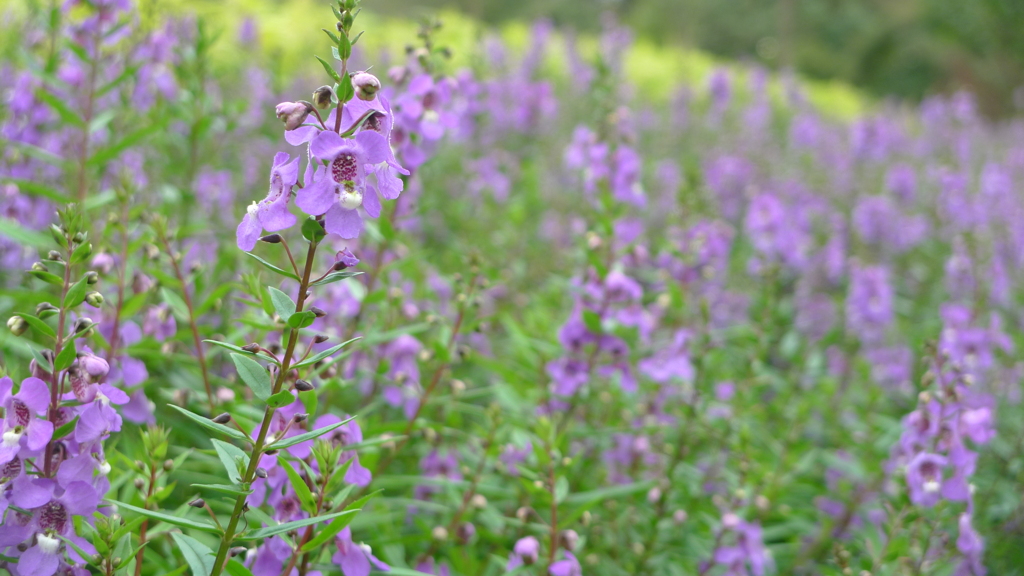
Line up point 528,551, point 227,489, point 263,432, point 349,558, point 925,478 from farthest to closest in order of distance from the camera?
1. point 925,478
2. point 528,551
3. point 349,558
4. point 263,432
5. point 227,489

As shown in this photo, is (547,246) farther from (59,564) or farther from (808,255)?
(59,564)

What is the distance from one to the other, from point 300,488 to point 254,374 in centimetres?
26

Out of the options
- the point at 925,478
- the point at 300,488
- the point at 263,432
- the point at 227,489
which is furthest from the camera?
the point at 925,478

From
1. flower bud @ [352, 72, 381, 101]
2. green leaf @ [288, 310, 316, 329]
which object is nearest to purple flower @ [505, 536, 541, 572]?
green leaf @ [288, 310, 316, 329]

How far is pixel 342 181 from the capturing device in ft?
4.47

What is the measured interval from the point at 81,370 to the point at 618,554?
2.09 meters

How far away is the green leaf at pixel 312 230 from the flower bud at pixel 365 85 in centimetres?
25

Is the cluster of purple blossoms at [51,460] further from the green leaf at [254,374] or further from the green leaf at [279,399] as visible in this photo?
the green leaf at [279,399]

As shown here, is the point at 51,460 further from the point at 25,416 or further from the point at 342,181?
the point at 342,181

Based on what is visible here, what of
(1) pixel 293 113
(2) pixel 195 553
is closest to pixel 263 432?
(2) pixel 195 553

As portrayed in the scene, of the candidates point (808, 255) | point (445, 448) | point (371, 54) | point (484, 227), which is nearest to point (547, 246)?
point (484, 227)

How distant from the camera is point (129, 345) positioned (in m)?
2.16

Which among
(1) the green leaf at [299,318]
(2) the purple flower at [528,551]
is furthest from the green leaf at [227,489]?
(2) the purple flower at [528,551]

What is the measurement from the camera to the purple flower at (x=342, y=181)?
51.8 inches
